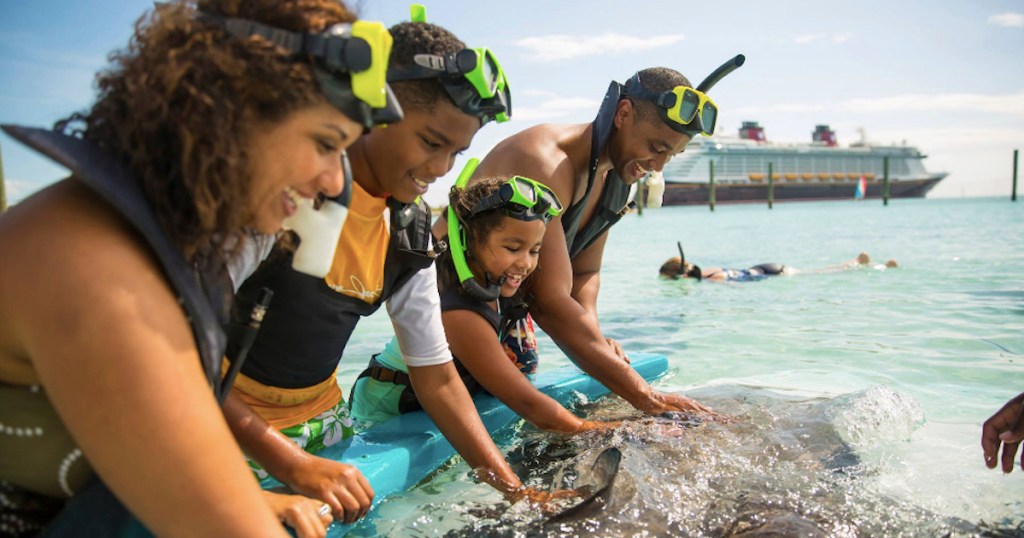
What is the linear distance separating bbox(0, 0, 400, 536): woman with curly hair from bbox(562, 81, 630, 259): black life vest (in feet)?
9.00

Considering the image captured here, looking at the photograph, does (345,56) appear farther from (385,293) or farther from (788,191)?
(788,191)

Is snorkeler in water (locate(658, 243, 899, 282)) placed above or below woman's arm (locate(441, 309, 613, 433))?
below

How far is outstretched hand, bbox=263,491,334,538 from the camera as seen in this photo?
1754 millimetres

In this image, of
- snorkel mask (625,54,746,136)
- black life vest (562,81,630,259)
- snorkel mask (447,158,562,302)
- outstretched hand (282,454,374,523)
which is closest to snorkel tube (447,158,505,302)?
snorkel mask (447,158,562,302)

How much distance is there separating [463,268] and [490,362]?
425mm

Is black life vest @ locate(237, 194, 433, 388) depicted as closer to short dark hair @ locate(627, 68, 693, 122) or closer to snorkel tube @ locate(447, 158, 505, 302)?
snorkel tube @ locate(447, 158, 505, 302)

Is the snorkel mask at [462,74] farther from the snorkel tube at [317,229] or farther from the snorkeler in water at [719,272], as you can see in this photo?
the snorkeler in water at [719,272]

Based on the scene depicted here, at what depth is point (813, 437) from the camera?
3.30 meters

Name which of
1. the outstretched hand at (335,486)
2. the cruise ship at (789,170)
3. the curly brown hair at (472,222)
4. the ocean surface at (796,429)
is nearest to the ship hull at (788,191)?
the cruise ship at (789,170)

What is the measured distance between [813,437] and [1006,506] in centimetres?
79

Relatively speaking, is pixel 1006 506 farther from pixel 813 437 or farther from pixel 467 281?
pixel 467 281

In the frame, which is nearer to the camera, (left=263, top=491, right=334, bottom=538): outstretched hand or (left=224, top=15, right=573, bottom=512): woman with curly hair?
(left=263, top=491, right=334, bottom=538): outstretched hand

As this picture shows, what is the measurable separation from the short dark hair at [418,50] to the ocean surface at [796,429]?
137 centimetres

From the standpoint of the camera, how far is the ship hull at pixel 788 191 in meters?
57.6
